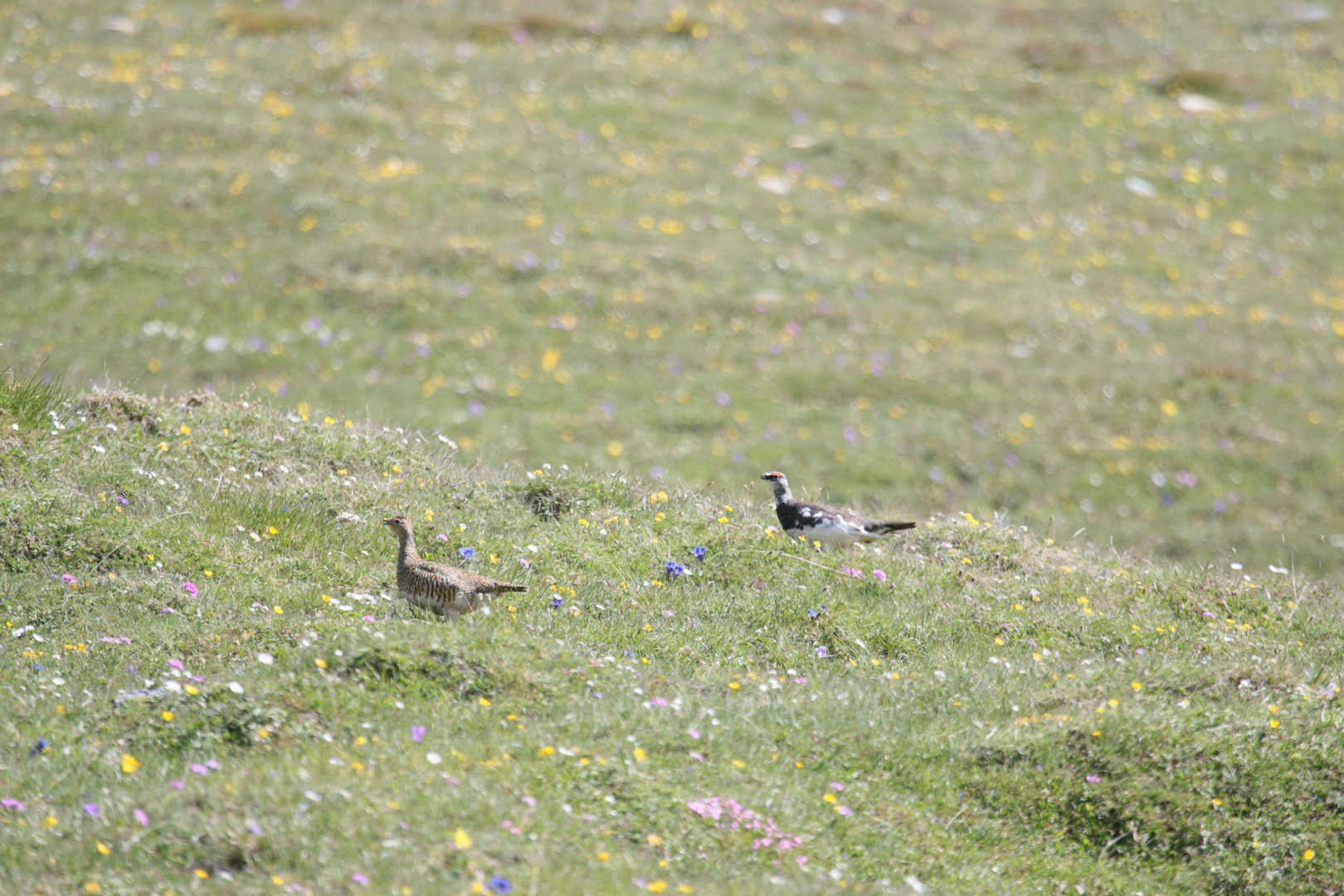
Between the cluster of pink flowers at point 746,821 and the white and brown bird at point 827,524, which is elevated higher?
the cluster of pink flowers at point 746,821

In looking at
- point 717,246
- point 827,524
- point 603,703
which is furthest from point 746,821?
point 717,246

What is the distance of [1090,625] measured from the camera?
8750 mm

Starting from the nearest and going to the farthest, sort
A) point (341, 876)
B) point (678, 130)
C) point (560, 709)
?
1. point (341, 876)
2. point (560, 709)
3. point (678, 130)

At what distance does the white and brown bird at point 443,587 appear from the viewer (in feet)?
24.7

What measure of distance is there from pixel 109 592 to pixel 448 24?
26011 millimetres

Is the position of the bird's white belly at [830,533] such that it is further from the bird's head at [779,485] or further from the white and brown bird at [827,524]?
the bird's head at [779,485]

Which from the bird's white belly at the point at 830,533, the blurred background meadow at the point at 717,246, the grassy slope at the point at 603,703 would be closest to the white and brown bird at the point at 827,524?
the bird's white belly at the point at 830,533

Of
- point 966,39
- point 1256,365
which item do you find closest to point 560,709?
point 1256,365

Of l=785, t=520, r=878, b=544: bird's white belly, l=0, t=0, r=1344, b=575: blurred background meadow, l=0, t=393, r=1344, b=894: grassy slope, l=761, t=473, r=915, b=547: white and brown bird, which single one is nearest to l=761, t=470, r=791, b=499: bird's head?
l=761, t=473, r=915, b=547: white and brown bird

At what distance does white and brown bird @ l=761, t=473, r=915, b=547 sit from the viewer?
31.5 ft

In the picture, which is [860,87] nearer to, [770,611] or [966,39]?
[966,39]

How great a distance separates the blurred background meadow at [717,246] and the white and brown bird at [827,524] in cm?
165

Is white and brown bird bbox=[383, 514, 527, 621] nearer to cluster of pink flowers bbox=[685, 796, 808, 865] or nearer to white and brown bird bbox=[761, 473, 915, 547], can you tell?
cluster of pink flowers bbox=[685, 796, 808, 865]

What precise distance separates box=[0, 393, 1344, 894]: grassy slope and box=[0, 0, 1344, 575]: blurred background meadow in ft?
10.5
